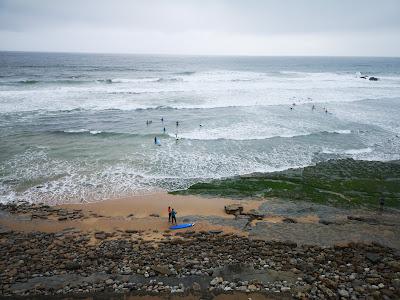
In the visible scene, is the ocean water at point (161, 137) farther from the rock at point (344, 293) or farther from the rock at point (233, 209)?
the rock at point (344, 293)

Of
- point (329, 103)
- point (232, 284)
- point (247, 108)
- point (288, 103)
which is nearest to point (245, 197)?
point (232, 284)

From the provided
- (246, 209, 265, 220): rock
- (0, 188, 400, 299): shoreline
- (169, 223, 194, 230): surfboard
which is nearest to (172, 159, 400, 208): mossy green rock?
(0, 188, 400, 299): shoreline

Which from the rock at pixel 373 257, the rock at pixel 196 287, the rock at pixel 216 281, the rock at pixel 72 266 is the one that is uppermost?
the rock at pixel 373 257

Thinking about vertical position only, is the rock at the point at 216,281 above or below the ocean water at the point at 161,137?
below

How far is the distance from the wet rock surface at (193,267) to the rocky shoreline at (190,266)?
3 cm

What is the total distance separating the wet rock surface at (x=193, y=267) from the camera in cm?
1002

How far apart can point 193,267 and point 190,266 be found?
0.37ft

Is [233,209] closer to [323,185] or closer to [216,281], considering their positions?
[216,281]

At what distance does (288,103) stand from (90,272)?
128 ft

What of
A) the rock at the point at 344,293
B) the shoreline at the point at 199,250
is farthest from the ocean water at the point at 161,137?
the rock at the point at 344,293

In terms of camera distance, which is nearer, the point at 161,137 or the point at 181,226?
the point at 181,226

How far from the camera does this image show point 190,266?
11172 millimetres

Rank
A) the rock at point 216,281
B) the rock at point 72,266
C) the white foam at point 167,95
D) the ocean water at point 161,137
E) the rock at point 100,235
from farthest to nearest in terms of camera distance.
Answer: the white foam at point 167,95 → the ocean water at point 161,137 → the rock at point 100,235 → the rock at point 72,266 → the rock at point 216,281

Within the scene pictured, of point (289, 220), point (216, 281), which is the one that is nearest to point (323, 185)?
point (289, 220)
